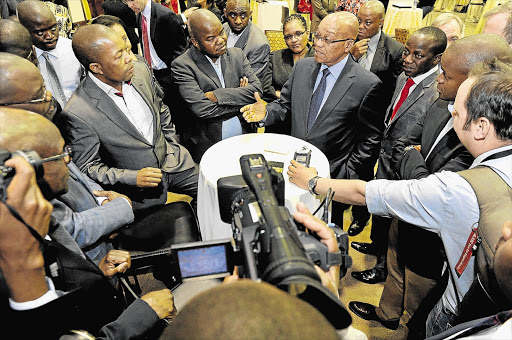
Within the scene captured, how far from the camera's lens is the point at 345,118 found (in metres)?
2.56

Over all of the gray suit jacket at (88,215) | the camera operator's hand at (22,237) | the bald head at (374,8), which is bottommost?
the gray suit jacket at (88,215)

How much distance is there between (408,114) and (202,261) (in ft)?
7.01

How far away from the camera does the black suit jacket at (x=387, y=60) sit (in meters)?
3.50

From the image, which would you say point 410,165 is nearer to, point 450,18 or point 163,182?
point 163,182

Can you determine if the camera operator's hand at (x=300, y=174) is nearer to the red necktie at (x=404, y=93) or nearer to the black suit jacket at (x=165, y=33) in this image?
the red necktie at (x=404, y=93)

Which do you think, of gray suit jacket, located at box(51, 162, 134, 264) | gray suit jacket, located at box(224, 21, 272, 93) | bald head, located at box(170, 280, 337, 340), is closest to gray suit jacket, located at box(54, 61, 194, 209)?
gray suit jacket, located at box(51, 162, 134, 264)

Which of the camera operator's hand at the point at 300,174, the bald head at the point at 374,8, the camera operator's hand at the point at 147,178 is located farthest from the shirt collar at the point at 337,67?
the camera operator's hand at the point at 147,178

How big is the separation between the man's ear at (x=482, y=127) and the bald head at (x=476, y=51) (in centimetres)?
70

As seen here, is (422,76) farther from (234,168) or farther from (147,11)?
(147,11)

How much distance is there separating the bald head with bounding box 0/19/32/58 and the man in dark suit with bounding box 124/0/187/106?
1.62 m

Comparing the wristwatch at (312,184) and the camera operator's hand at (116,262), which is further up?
the wristwatch at (312,184)

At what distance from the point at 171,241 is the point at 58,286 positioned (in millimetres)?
1101

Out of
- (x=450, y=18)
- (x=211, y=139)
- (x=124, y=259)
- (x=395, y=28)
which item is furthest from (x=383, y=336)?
(x=395, y=28)

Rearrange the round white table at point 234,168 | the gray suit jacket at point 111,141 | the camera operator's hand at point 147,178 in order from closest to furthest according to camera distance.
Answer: the round white table at point 234,168, the gray suit jacket at point 111,141, the camera operator's hand at point 147,178
